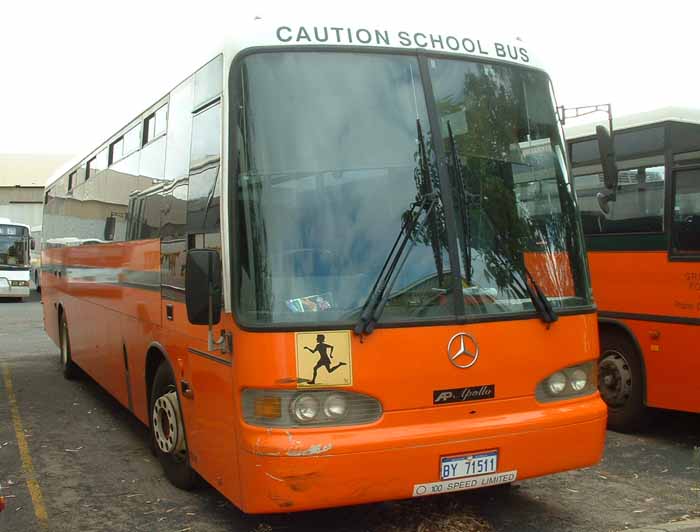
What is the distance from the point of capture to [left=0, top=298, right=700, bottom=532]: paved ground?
590 cm

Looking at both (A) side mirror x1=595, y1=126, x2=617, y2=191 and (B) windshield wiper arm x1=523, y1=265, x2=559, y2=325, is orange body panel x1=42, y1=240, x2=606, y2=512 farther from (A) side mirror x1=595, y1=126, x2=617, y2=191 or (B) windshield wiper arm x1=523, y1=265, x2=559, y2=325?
(A) side mirror x1=595, y1=126, x2=617, y2=191

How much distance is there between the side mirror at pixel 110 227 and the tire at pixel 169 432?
7.66 ft

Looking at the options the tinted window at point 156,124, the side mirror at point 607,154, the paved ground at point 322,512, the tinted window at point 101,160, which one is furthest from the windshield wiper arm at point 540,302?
the tinted window at point 101,160

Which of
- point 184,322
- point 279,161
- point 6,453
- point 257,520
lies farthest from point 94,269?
point 279,161

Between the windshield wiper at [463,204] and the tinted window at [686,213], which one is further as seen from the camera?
the tinted window at [686,213]

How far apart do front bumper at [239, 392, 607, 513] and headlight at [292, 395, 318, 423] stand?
0.08 metres

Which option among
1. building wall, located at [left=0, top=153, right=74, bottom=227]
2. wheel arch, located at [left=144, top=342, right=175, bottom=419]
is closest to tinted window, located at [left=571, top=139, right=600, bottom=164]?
wheel arch, located at [left=144, top=342, right=175, bottom=419]

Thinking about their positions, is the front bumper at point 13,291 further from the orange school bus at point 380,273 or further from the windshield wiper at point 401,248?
the windshield wiper at point 401,248

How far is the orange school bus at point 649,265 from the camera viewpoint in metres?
8.05

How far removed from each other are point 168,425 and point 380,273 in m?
2.50

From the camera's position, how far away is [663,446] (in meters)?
8.38

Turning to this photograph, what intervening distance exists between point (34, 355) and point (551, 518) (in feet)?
38.7

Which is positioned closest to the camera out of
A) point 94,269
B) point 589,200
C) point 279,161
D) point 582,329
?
point 279,161

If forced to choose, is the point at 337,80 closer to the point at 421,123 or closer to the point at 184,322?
the point at 421,123
